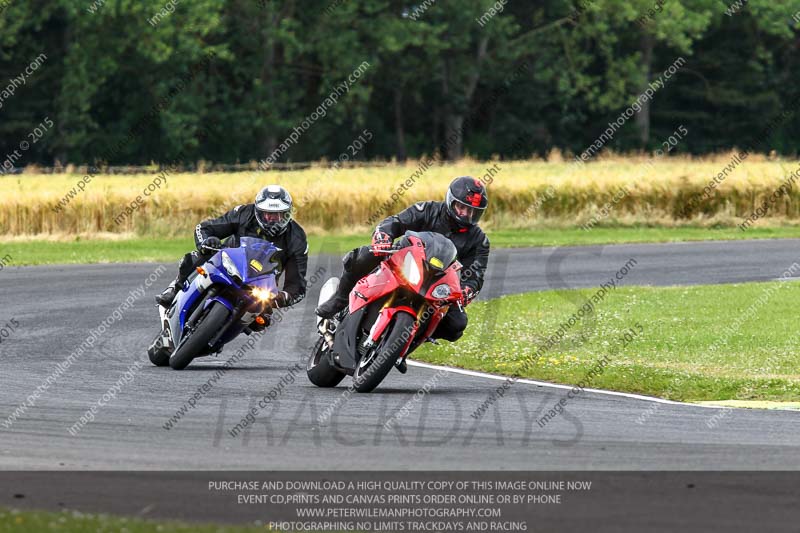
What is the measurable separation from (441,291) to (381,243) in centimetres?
66

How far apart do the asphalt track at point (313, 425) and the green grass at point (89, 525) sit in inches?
55.5

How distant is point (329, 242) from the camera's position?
31812mm

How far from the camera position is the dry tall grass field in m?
33.2

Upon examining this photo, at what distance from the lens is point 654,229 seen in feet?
118

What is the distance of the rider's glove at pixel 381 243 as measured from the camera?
11726mm

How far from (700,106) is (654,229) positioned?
142ft

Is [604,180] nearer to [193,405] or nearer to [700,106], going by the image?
[193,405]

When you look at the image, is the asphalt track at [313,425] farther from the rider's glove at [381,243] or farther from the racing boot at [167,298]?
the rider's glove at [381,243]
